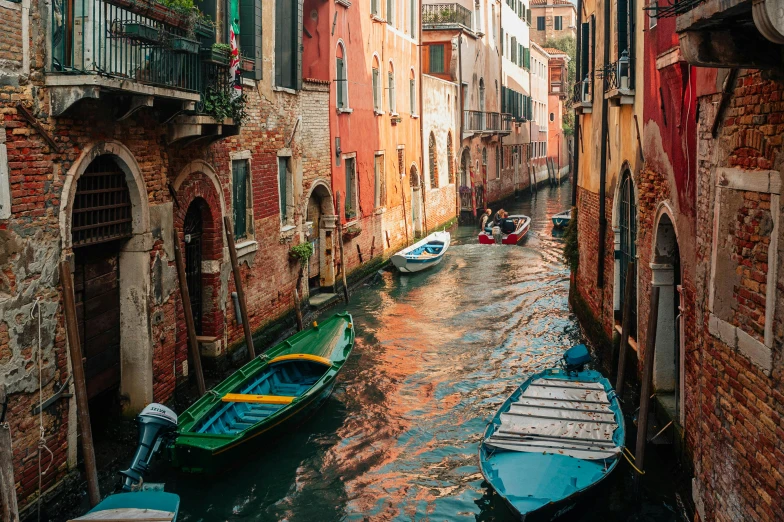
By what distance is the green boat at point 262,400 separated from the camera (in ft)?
26.5

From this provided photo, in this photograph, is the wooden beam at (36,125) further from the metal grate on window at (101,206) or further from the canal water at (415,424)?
the canal water at (415,424)

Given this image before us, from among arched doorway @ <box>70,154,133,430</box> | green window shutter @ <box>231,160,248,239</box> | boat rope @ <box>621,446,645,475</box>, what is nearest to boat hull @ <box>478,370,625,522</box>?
boat rope @ <box>621,446,645,475</box>

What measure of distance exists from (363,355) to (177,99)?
556 centimetres

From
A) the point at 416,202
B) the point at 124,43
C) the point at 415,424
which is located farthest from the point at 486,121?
the point at 124,43

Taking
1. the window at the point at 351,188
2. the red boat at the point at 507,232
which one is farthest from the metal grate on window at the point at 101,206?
the red boat at the point at 507,232

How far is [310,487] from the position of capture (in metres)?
8.30

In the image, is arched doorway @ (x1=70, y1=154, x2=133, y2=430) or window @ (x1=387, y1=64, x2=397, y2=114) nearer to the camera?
arched doorway @ (x1=70, y1=154, x2=133, y2=430)

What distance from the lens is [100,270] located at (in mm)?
8289

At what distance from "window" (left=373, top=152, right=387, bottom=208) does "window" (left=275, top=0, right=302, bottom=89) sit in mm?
5956

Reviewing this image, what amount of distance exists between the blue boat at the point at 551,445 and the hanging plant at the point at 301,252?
5585mm

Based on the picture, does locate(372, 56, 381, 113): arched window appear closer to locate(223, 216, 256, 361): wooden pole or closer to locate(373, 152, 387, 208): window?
locate(373, 152, 387, 208): window

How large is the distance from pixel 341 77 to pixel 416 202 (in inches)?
321

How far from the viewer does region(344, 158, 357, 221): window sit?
17531mm

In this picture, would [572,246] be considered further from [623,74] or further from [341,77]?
[341,77]
